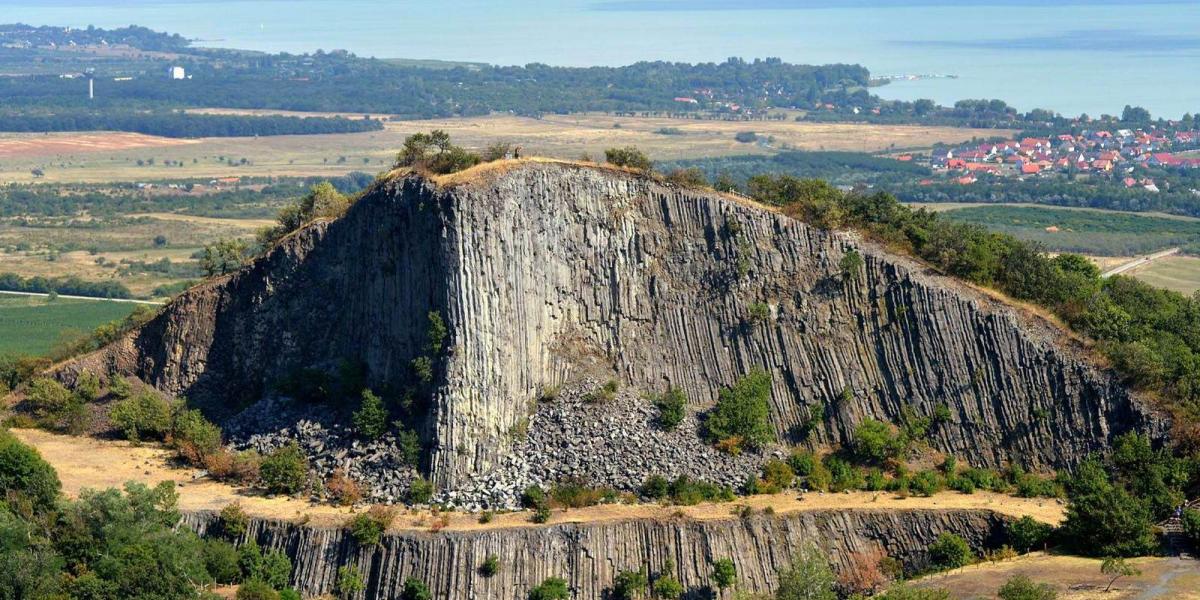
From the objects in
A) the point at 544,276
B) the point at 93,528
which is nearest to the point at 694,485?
the point at 544,276

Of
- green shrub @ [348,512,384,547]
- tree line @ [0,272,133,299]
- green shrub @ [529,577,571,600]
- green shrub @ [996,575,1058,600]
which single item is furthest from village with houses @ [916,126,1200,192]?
green shrub @ [348,512,384,547]

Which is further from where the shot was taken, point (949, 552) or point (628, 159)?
point (628, 159)

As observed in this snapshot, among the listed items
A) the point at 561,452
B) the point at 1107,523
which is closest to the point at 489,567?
the point at 561,452

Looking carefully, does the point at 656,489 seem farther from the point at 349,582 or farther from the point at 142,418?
the point at 142,418

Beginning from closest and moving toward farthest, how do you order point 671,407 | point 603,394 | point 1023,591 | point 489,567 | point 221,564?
point 1023,591 → point 489,567 → point 221,564 → point 671,407 → point 603,394

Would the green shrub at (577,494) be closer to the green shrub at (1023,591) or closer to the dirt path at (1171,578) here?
the green shrub at (1023,591)

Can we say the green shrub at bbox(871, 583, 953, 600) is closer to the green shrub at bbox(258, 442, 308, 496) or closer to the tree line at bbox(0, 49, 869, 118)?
the green shrub at bbox(258, 442, 308, 496)

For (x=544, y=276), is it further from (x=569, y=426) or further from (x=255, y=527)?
(x=255, y=527)
